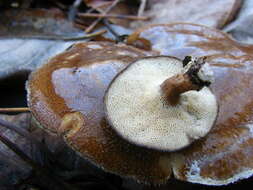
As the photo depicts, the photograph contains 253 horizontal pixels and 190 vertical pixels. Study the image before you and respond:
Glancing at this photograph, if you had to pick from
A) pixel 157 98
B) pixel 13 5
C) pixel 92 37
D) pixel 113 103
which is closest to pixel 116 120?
pixel 113 103

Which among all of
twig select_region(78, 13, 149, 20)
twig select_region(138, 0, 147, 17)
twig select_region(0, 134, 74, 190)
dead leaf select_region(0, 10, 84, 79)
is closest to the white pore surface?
twig select_region(0, 134, 74, 190)

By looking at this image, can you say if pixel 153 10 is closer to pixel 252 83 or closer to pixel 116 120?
pixel 252 83

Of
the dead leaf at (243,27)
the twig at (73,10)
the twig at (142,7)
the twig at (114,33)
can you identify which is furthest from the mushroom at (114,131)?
the twig at (142,7)

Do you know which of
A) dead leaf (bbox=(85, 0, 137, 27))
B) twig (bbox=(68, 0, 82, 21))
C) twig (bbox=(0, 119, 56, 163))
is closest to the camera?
twig (bbox=(0, 119, 56, 163))

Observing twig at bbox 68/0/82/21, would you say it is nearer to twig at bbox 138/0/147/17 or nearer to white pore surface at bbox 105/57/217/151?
twig at bbox 138/0/147/17

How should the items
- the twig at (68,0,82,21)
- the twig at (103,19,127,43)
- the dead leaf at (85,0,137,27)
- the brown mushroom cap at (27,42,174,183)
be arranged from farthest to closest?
the dead leaf at (85,0,137,27)
the twig at (68,0,82,21)
the twig at (103,19,127,43)
the brown mushroom cap at (27,42,174,183)

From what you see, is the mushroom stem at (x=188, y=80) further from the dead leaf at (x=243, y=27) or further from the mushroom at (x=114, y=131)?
the dead leaf at (x=243, y=27)

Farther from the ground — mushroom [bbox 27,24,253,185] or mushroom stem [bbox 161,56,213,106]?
mushroom stem [bbox 161,56,213,106]
